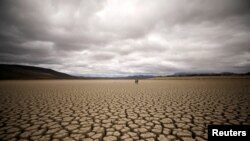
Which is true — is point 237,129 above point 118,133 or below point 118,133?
above

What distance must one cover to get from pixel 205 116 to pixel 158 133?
7.39ft

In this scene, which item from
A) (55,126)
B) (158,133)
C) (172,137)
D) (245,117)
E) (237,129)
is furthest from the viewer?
(245,117)

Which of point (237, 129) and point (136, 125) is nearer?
point (237, 129)

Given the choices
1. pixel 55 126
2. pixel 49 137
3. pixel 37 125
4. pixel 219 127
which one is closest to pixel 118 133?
pixel 49 137

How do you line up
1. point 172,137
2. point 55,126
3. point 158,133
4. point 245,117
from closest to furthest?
point 172,137 → point 158,133 → point 55,126 → point 245,117

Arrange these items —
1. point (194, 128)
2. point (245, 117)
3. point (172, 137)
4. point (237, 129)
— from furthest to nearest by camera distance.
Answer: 1. point (245, 117)
2. point (194, 128)
3. point (172, 137)
4. point (237, 129)

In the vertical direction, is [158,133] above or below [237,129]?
below

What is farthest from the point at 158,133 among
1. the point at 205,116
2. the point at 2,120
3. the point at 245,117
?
the point at 2,120

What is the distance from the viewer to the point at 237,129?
2.63 metres

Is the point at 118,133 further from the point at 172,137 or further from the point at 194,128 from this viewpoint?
the point at 194,128

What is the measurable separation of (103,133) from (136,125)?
3.18 ft

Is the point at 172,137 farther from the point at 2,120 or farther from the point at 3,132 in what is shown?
the point at 2,120

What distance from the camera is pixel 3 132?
3.28 metres

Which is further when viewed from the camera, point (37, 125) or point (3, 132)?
point (37, 125)
